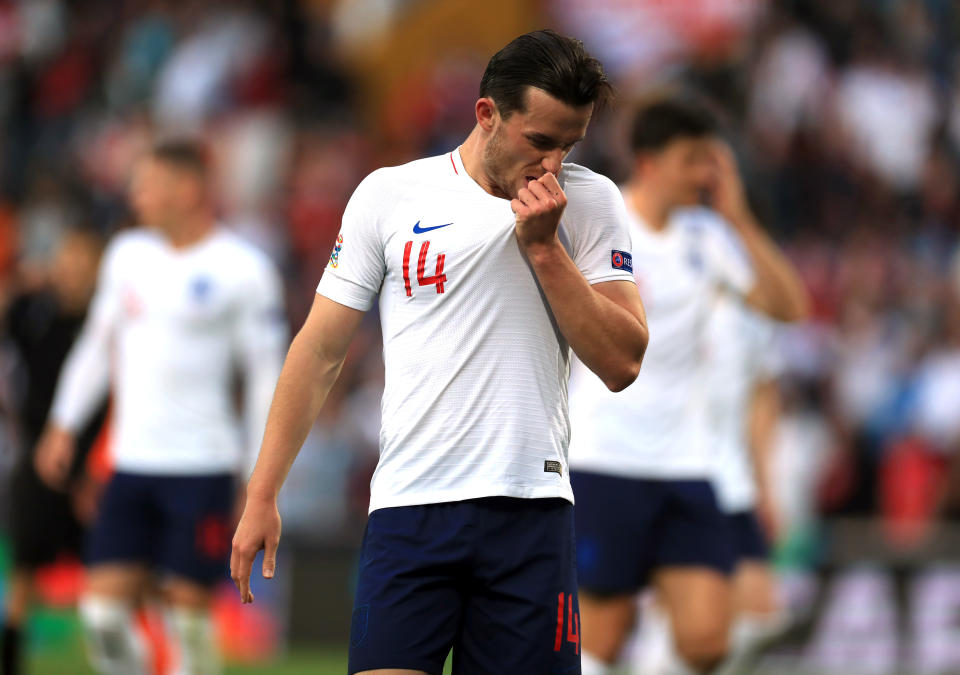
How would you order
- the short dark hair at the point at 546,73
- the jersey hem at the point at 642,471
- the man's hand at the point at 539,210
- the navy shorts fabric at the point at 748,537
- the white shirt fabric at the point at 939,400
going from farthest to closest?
the white shirt fabric at the point at 939,400, the navy shorts fabric at the point at 748,537, the jersey hem at the point at 642,471, the short dark hair at the point at 546,73, the man's hand at the point at 539,210

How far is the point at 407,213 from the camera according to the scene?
429 centimetres

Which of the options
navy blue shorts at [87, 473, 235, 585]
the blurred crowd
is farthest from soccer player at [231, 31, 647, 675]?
the blurred crowd

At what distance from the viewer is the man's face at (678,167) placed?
23.0ft

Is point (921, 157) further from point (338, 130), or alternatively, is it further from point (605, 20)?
point (338, 130)

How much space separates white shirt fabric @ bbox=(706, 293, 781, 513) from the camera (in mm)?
8672

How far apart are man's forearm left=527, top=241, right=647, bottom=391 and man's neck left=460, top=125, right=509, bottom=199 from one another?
0.28m

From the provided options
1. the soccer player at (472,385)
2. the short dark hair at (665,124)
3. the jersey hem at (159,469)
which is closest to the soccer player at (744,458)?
the short dark hair at (665,124)

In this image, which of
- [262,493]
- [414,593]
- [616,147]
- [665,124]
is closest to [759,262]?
[665,124]

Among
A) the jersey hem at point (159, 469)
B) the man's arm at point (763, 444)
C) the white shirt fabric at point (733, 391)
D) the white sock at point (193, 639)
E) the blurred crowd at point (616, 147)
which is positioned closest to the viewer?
the white sock at point (193, 639)

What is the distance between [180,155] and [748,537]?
3840 mm

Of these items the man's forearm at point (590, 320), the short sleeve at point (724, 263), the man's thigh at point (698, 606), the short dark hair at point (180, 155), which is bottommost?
the man's thigh at point (698, 606)

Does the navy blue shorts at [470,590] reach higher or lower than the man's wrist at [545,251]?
lower

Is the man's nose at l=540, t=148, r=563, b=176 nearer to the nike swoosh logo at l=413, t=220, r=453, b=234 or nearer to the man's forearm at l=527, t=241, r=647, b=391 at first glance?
the man's forearm at l=527, t=241, r=647, b=391

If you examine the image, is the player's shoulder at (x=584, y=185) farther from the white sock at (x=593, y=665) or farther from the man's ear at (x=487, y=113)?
the white sock at (x=593, y=665)
